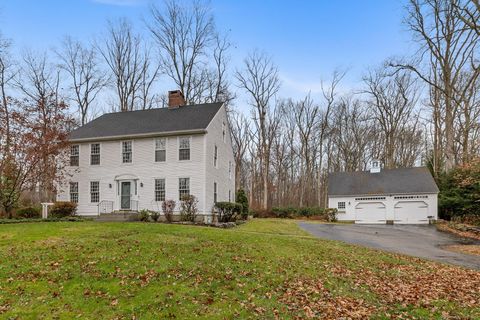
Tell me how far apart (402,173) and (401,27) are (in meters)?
13.0

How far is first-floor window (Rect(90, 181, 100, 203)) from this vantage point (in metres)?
19.5

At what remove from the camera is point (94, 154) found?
66.0ft

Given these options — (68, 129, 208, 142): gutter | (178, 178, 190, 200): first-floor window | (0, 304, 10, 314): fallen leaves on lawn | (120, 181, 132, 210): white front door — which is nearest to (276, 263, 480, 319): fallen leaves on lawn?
(0, 304, 10, 314): fallen leaves on lawn

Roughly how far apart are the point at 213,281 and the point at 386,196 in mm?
24683

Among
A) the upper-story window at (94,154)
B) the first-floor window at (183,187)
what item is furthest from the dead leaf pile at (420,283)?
the upper-story window at (94,154)

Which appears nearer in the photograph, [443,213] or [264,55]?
[443,213]

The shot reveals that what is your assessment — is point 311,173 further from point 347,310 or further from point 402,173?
point 347,310

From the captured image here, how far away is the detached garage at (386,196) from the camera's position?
85.7 ft

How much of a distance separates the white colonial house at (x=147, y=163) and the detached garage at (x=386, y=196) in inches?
535

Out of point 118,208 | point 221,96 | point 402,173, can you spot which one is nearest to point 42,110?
point 118,208

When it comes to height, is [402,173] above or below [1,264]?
above

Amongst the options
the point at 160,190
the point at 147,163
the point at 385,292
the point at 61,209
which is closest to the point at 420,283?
the point at 385,292

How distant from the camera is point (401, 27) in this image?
77.4ft

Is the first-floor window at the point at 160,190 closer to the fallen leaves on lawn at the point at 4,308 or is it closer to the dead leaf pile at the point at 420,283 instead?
the dead leaf pile at the point at 420,283
